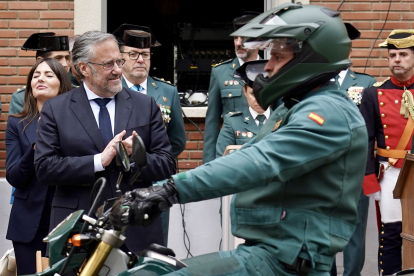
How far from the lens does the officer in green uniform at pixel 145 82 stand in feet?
18.1

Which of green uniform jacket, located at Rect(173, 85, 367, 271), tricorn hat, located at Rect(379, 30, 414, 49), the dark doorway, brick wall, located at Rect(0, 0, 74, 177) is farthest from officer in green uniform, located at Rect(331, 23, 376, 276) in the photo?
green uniform jacket, located at Rect(173, 85, 367, 271)

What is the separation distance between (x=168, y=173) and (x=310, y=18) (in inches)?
63.5

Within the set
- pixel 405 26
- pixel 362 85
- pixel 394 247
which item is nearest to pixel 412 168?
pixel 394 247

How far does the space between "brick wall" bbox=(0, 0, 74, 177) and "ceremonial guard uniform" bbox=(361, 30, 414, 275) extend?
288 centimetres

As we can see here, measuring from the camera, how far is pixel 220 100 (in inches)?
237

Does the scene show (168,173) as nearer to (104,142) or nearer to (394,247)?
(104,142)

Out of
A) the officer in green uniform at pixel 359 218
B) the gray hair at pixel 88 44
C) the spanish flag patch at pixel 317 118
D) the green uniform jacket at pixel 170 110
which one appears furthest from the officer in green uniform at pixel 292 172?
the officer in green uniform at pixel 359 218

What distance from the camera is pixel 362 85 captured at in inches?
243

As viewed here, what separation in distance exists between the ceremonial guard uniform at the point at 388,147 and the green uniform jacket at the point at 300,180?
3124 millimetres

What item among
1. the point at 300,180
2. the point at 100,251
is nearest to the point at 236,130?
the point at 300,180

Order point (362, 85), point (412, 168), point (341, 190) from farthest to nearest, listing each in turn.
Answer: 1. point (362, 85)
2. point (412, 168)
3. point (341, 190)

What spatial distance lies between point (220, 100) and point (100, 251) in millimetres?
3710

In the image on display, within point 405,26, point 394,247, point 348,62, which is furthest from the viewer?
point 405,26

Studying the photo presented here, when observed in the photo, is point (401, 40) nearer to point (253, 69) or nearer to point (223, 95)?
point (223, 95)
